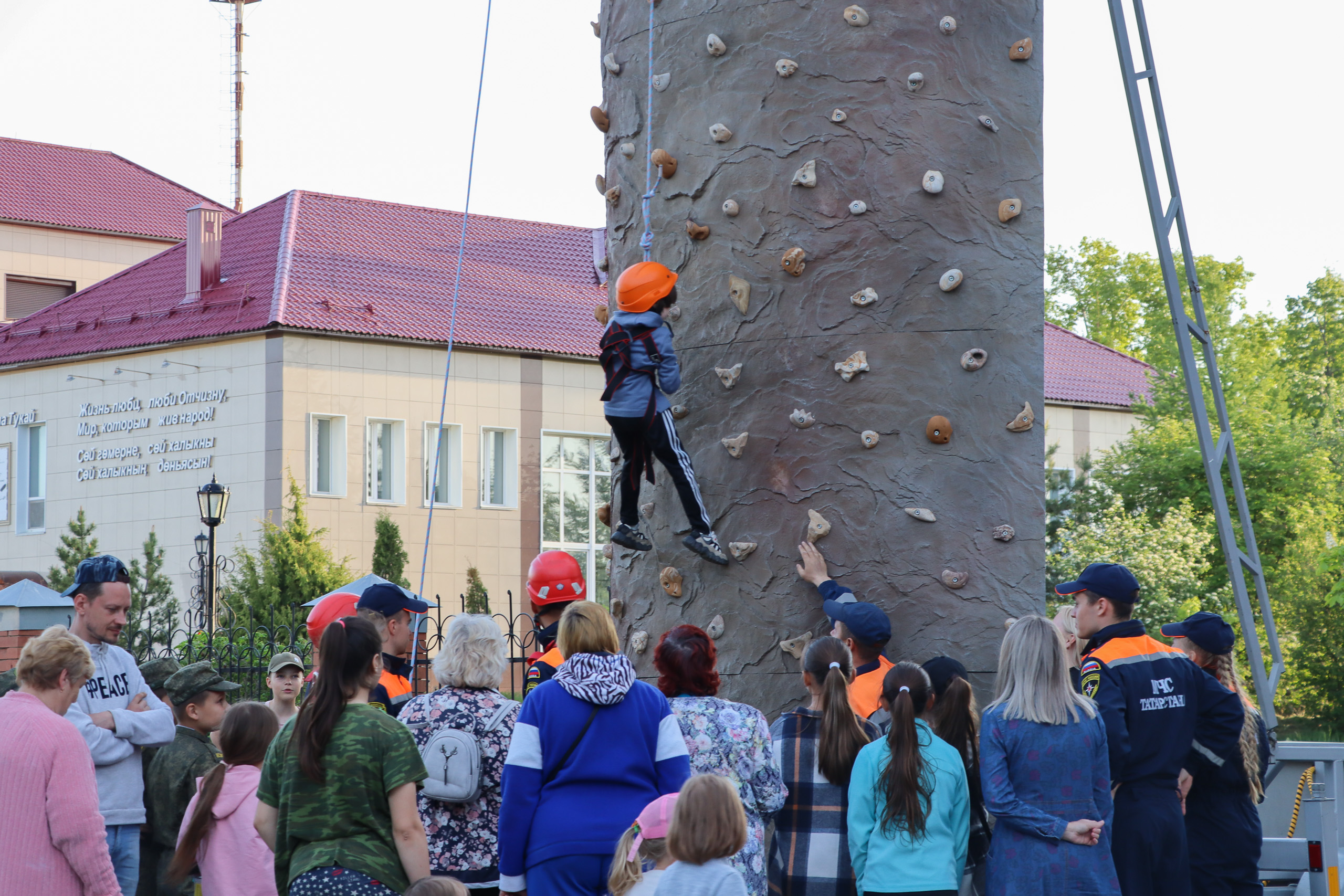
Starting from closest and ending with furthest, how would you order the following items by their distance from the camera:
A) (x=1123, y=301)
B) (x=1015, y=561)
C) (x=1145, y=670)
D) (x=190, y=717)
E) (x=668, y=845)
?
Answer: (x=668, y=845) → (x=1145, y=670) → (x=190, y=717) → (x=1015, y=561) → (x=1123, y=301)

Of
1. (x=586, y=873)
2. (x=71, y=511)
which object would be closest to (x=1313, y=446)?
(x=71, y=511)

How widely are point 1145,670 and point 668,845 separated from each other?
7.37 feet

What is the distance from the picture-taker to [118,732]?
5.72 m

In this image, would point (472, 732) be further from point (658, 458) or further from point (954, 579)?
point (954, 579)

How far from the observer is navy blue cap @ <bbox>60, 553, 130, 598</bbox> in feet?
19.4

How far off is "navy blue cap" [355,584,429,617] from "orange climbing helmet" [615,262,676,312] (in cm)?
153

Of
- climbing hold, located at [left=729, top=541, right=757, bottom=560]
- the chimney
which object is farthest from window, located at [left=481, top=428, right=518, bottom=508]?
climbing hold, located at [left=729, top=541, right=757, bottom=560]

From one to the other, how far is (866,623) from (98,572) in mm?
3001

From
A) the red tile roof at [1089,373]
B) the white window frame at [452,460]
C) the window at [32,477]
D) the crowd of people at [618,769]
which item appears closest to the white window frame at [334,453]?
the white window frame at [452,460]

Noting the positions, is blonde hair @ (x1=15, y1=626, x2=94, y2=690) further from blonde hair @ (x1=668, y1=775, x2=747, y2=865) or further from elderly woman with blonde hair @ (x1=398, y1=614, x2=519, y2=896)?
blonde hair @ (x1=668, y1=775, x2=747, y2=865)

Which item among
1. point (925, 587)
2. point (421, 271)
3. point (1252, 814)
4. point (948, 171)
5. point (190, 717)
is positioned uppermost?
point (421, 271)

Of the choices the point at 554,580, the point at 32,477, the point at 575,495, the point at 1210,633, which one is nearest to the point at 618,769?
the point at 554,580

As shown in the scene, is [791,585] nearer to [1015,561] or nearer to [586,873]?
[1015,561]

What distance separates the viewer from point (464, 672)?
16.5 feet
